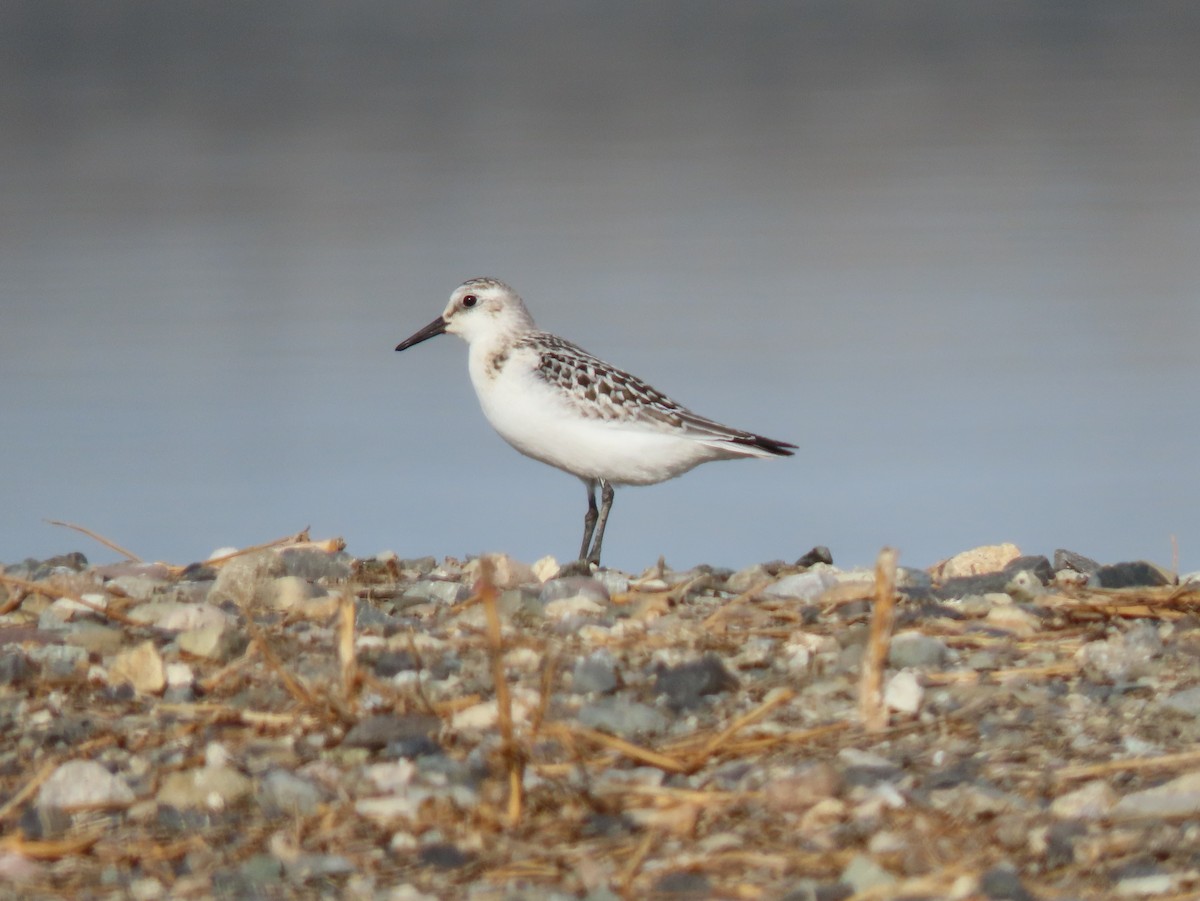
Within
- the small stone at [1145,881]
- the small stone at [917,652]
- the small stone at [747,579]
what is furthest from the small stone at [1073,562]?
the small stone at [1145,881]

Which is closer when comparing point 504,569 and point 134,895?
point 134,895

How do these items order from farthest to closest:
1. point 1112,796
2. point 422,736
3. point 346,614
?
point 346,614 < point 422,736 < point 1112,796

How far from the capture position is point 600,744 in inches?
121

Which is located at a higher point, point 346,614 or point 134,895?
point 346,614

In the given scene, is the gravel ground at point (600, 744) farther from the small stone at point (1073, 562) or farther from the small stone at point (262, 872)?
the small stone at point (1073, 562)

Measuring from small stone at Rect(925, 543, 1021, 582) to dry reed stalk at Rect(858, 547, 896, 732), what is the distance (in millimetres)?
1997

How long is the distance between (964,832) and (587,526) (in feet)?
14.0

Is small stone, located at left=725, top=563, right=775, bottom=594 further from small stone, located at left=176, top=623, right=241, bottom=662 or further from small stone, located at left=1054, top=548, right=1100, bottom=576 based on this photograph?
small stone, located at left=176, top=623, right=241, bottom=662

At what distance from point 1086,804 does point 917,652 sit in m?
0.94

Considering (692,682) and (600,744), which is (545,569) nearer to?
(692,682)

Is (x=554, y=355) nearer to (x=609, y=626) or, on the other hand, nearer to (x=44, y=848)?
(x=609, y=626)

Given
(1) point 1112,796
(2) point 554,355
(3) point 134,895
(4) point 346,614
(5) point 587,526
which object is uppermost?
(2) point 554,355

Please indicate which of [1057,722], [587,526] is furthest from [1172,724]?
[587,526]

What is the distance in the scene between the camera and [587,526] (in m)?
6.89
